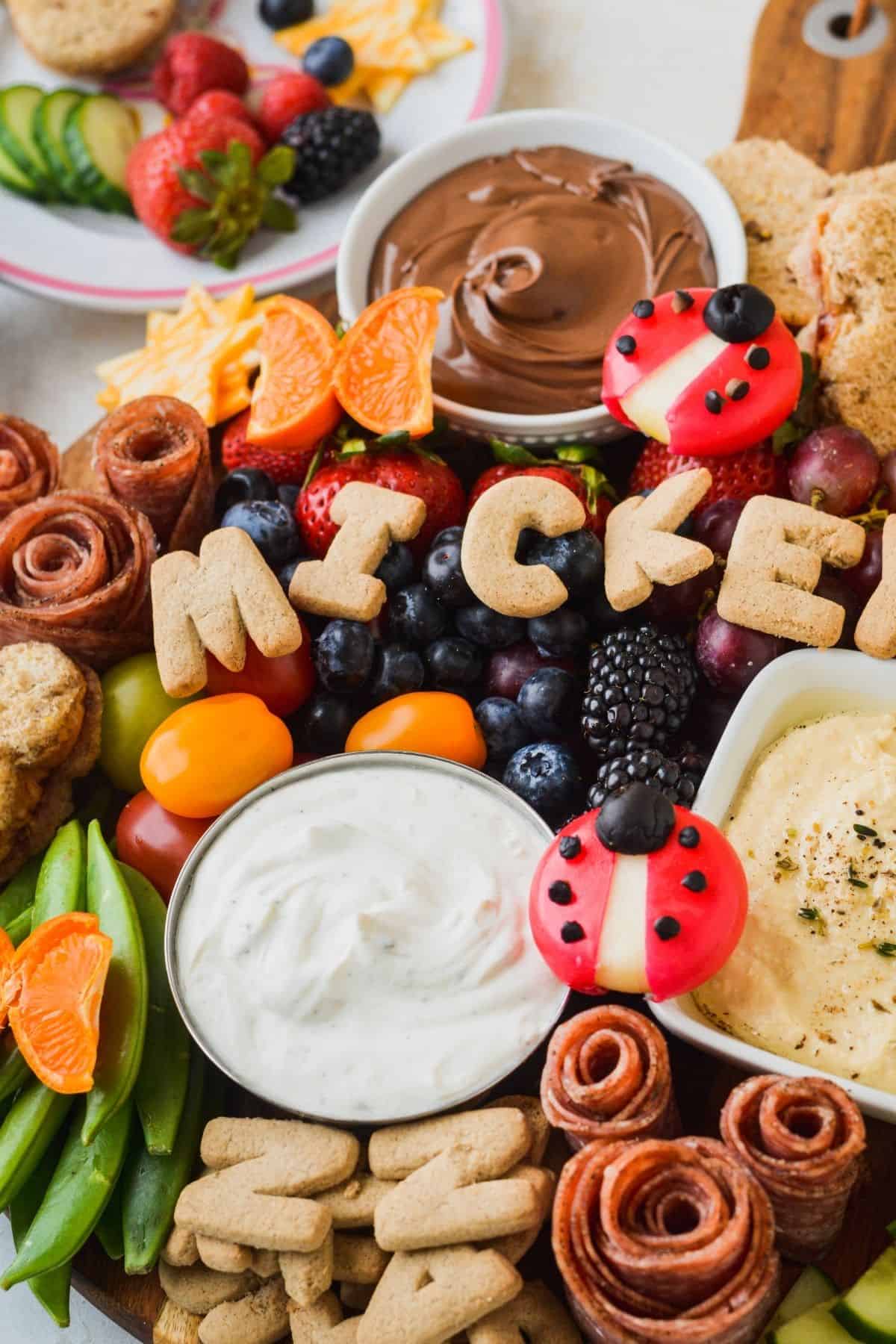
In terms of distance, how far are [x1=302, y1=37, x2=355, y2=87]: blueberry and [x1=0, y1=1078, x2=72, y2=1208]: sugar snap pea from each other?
2134 millimetres

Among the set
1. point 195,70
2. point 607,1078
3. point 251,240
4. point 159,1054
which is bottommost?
point 159,1054

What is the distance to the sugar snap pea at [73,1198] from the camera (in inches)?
59.7

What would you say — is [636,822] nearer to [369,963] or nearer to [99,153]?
[369,963]

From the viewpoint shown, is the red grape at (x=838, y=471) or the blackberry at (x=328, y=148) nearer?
the red grape at (x=838, y=471)

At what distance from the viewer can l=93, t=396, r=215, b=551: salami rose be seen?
1.92 m

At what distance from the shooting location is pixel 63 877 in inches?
68.9

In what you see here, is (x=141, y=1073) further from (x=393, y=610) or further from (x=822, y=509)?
(x=822, y=509)

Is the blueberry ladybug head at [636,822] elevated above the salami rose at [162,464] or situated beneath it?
situated beneath

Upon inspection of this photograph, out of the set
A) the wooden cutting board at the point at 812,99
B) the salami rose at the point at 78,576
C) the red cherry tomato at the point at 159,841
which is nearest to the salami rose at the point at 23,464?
the salami rose at the point at 78,576

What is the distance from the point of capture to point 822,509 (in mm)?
1850

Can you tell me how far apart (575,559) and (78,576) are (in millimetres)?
733

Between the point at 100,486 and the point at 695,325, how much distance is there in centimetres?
97

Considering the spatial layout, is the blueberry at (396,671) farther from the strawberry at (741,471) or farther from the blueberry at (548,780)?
the strawberry at (741,471)

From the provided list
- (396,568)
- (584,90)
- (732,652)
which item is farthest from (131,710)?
(584,90)
